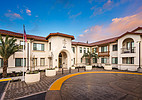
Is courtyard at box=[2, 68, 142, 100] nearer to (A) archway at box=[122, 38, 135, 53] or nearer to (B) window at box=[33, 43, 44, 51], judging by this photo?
(B) window at box=[33, 43, 44, 51]

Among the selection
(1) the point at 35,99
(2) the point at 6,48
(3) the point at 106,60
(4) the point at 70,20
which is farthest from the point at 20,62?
(3) the point at 106,60

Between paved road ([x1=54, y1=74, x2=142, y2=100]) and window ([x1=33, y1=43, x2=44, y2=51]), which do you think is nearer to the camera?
paved road ([x1=54, y1=74, x2=142, y2=100])

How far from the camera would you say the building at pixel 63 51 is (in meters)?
14.2

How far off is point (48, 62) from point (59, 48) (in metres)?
4.74

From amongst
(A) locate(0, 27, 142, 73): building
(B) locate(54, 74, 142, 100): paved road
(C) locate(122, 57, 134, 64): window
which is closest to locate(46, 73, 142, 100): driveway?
(B) locate(54, 74, 142, 100): paved road

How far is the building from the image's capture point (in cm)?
1423

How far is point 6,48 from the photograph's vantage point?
10.3 m

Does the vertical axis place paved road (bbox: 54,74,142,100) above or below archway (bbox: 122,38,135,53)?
below

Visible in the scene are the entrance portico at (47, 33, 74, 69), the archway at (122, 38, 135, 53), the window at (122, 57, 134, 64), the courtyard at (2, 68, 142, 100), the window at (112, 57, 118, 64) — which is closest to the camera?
the courtyard at (2, 68, 142, 100)

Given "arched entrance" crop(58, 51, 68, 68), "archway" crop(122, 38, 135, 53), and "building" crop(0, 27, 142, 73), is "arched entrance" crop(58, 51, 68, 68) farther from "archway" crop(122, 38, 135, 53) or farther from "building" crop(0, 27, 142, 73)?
"archway" crop(122, 38, 135, 53)

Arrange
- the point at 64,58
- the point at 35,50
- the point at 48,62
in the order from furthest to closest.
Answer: the point at 64,58, the point at 48,62, the point at 35,50

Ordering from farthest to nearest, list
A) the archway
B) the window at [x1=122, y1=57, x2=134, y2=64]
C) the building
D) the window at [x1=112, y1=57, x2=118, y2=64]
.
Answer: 1. the window at [x1=112, y1=57, x2=118, y2=64]
2. the archway
3. the window at [x1=122, y1=57, x2=134, y2=64]
4. the building

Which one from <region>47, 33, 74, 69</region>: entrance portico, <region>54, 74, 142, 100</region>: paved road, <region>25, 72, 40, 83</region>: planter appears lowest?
<region>54, 74, 142, 100</region>: paved road

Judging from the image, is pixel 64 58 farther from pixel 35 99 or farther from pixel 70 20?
pixel 35 99
